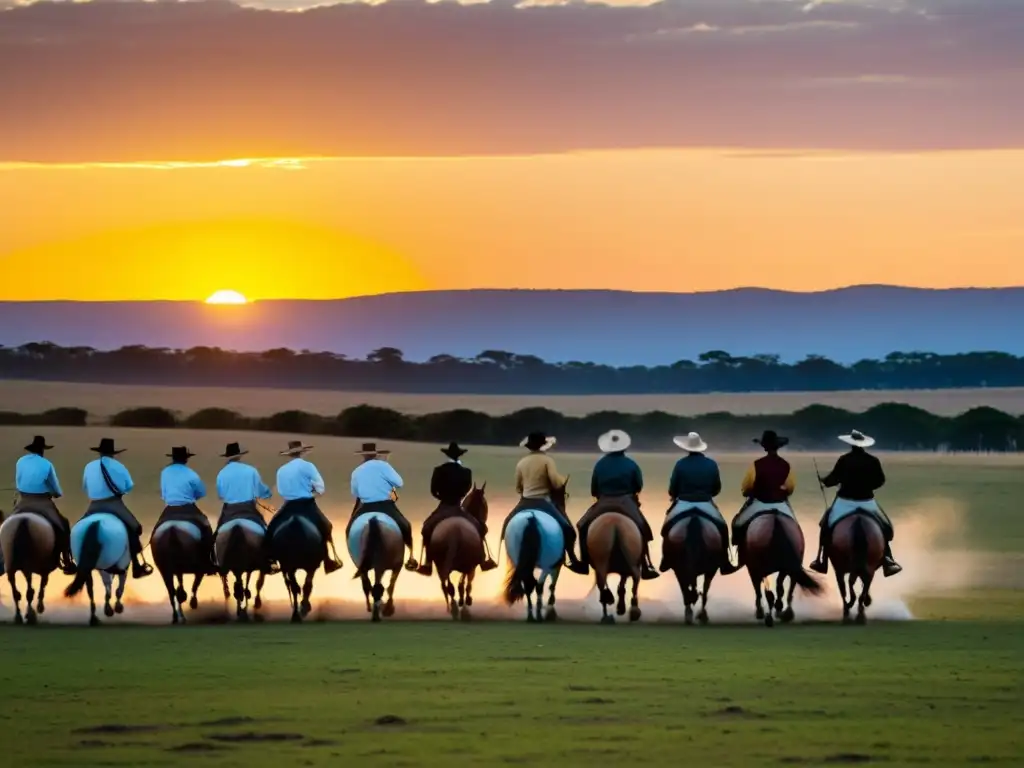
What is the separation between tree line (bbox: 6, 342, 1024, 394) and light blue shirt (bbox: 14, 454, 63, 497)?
8947 cm

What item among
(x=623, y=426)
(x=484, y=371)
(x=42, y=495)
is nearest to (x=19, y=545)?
(x=42, y=495)

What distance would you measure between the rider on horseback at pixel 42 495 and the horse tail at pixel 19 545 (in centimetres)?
23

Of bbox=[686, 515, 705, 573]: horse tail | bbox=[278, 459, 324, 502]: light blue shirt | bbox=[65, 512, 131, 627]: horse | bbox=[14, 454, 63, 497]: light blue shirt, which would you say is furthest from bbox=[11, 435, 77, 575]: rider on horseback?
bbox=[686, 515, 705, 573]: horse tail

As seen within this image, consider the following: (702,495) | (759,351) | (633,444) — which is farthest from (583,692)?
(759,351)

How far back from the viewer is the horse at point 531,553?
77.5ft

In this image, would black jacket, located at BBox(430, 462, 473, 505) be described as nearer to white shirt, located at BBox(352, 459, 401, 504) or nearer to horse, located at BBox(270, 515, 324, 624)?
white shirt, located at BBox(352, 459, 401, 504)

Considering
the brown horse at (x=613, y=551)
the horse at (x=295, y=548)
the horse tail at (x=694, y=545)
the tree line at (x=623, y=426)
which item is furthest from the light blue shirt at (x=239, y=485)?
the tree line at (x=623, y=426)

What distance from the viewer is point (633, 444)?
2879 inches

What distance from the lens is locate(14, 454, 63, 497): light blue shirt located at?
23719 millimetres

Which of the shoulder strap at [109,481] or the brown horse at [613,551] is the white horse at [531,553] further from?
the shoulder strap at [109,481]

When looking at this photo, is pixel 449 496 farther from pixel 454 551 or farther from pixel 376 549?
pixel 376 549

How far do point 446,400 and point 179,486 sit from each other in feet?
A: 276

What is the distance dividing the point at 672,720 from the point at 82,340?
129846mm

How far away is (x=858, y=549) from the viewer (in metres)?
23.4
